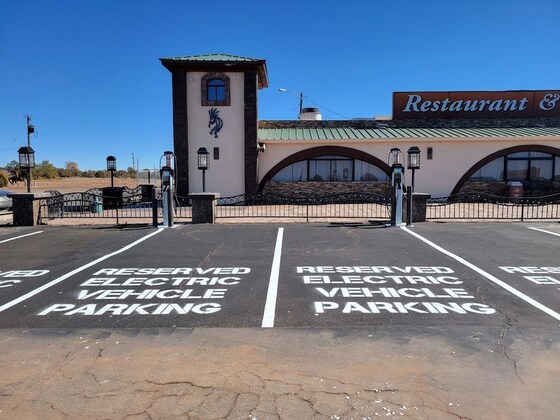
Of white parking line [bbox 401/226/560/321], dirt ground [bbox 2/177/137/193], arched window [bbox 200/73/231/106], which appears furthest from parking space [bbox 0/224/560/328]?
dirt ground [bbox 2/177/137/193]

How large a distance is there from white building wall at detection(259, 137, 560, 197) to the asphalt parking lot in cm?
1346

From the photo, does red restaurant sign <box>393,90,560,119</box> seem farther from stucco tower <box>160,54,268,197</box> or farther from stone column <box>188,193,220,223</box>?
stone column <box>188,193,220,223</box>

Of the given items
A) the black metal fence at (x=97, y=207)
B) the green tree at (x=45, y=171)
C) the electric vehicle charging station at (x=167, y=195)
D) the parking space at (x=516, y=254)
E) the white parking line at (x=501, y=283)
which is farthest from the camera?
the green tree at (x=45, y=171)

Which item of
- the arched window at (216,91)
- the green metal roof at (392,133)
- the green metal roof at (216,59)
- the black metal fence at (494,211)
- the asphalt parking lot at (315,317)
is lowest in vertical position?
the asphalt parking lot at (315,317)

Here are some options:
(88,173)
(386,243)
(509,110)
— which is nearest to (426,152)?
(509,110)

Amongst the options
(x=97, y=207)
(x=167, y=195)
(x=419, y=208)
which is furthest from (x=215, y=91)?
(x=419, y=208)

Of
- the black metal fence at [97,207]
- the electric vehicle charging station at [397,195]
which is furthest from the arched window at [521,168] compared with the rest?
the black metal fence at [97,207]

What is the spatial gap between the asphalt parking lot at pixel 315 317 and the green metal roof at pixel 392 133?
1376 cm

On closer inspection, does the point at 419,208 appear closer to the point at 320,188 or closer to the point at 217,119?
the point at 320,188

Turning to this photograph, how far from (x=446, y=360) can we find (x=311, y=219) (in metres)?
11.1

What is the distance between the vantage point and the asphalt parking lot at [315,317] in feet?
10.9

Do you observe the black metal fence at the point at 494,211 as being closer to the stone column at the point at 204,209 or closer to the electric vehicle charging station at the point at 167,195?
the stone column at the point at 204,209

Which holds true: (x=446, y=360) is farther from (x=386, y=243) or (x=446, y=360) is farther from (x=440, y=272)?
(x=386, y=243)

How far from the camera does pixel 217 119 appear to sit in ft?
71.0
